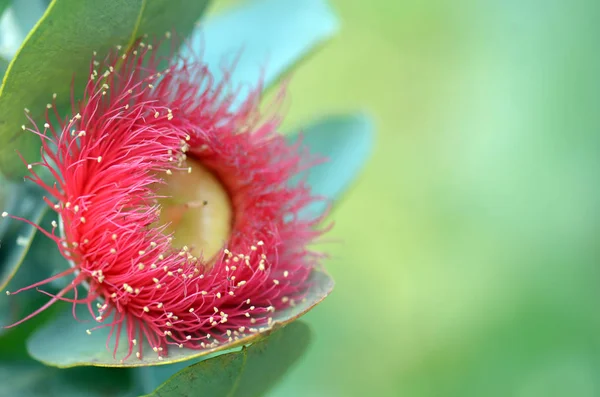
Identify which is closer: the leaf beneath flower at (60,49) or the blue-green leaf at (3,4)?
the leaf beneath flower at (60,49)

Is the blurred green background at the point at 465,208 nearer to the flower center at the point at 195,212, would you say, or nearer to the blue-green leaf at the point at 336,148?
the blue-green leaf at the point at 336,148

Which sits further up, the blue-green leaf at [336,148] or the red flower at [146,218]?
the blue-green leaf at [336,148]

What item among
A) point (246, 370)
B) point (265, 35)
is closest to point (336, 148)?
point (265, 35)

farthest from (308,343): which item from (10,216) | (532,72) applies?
(532,72)

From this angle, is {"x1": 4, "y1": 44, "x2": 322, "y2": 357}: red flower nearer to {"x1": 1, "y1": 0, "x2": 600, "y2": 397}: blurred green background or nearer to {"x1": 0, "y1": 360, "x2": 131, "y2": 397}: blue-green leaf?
{"x1": 0, "y1": 360, "x2": 131, "y2": 397}: blue-green leaf

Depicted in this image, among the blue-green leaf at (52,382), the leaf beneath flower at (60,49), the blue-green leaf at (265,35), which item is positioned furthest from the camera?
the blue-green leaf at (265,35)

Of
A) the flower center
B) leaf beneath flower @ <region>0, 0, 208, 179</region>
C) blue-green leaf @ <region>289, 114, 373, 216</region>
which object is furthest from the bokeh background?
leaf beneath flower @ <region>0, 0, 208, 179</region>

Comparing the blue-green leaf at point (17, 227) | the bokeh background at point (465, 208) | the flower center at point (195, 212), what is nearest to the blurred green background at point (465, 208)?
the bokeh background at point (465, 208)

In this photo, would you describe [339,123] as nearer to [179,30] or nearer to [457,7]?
[179,30]
